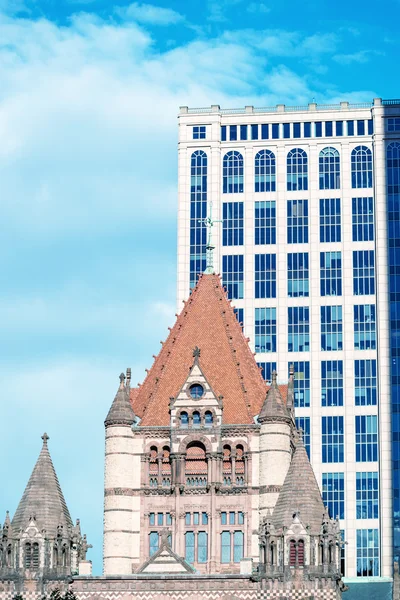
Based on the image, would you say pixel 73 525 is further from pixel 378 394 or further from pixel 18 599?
pixel 378 394

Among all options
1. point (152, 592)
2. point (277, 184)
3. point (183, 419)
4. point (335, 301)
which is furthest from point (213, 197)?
point (152, 592)

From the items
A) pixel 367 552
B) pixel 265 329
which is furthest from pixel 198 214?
pixel 367 552

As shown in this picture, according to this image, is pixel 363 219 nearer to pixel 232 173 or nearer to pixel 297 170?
pixel 297 170

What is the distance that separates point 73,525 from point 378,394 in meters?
59.0

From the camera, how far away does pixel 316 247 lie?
146750 millimetres

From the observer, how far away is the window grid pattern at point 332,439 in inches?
5586

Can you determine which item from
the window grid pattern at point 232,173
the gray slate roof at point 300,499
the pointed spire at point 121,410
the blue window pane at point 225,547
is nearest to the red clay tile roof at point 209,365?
the pointed spire at point 121,410

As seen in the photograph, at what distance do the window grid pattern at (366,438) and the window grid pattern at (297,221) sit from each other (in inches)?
682

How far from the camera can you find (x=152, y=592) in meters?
85.5

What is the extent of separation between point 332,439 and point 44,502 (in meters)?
58.9

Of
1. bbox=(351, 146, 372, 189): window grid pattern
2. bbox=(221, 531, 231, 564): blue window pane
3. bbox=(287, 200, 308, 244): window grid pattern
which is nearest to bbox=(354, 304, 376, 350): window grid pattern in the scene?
bbox=(287, 200, 308, 244): window grid pattern

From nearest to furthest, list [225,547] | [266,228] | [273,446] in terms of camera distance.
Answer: [225,547]
[273,446]
[266,228]

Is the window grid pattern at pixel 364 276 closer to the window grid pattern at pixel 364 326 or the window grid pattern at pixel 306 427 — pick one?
the window grid pattern at pixel 364 326

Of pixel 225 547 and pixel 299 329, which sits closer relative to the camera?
pixel 225 547
